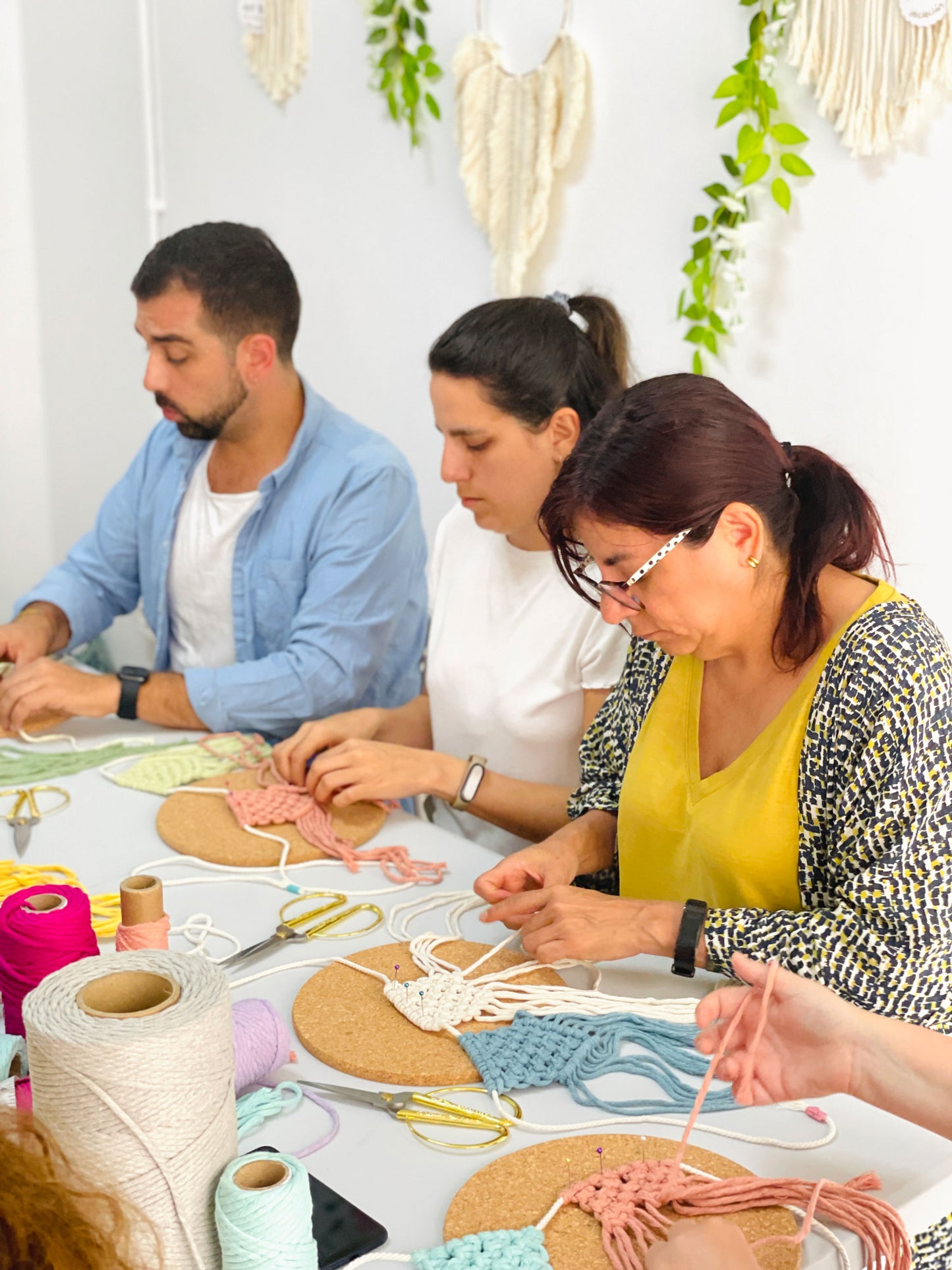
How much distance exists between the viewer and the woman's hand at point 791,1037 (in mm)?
972

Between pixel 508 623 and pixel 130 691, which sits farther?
pixel 130 691

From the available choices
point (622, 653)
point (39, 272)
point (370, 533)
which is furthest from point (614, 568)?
point (39, 272)

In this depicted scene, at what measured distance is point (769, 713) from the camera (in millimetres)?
1292

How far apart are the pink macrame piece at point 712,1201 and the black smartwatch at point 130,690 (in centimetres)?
125

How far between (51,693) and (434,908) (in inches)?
32.6

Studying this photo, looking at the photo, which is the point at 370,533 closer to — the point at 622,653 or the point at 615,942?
the point at 622,653

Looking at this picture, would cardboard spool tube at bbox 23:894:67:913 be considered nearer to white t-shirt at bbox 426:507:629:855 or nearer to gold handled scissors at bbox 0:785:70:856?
gold handled scissors at bbox 0:785:70:856

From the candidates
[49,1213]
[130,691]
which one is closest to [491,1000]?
[49,1213]

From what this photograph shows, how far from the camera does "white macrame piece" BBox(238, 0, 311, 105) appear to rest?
124 inches

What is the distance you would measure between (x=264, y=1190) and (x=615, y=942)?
54 cm

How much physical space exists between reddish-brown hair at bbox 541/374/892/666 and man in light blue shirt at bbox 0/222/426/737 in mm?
824

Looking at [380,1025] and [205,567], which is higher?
[205,567]

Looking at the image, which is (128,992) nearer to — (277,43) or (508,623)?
(508,623)

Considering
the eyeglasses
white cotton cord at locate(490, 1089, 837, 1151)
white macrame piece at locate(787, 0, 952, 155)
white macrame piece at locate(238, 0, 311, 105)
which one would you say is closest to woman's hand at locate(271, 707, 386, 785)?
the eyeglasses
